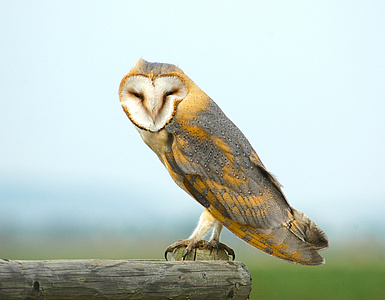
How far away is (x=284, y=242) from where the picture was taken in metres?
2.31

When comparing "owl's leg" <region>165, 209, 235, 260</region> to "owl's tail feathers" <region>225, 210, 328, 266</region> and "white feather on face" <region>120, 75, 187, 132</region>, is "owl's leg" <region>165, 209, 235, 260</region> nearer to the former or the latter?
"owl's tail feathers" <region>225, 210, 328, 266</region>

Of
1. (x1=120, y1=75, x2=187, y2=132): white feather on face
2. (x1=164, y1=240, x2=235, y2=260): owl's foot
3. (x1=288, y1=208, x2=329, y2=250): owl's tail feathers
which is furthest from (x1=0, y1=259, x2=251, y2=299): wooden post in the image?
(x1=120, y1=75, x2=187, y2=132): white feather on face

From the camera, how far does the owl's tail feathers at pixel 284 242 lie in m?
2.30

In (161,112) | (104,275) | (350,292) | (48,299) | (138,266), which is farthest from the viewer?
(350,292)

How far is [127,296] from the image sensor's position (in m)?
A: 1.61

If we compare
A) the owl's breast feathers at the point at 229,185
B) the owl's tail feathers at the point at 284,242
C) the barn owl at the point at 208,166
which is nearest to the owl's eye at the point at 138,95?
the barn owl at the point at 208,166

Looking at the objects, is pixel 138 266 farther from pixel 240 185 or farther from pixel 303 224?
pixel 303 224

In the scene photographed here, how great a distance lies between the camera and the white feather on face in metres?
2.32

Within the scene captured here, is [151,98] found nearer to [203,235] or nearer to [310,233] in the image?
[203,235]

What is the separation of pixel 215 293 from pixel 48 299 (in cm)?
66

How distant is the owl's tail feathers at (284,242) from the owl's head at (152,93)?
2.08 feet

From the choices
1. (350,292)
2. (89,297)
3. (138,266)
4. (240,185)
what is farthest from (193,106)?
(350,292)

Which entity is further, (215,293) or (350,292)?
(350,292)

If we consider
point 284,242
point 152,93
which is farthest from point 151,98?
point 284,242
